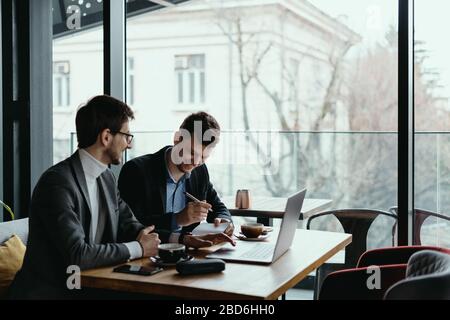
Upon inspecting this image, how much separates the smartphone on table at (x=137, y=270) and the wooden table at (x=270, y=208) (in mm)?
1550

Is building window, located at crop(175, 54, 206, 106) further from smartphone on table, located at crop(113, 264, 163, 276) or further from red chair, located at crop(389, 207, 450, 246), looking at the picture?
smartphone on table, located at crop(113, 264, 163, 276)

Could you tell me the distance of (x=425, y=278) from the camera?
4.52 ft

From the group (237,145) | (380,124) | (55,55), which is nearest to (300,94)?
(380,124)

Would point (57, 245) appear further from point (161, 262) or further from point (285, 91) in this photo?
point (285, 91)

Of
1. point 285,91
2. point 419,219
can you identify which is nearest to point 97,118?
point 419,219

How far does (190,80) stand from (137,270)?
6.25 meters

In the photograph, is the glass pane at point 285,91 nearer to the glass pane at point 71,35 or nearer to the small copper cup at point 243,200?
the glass pane at point 71,35

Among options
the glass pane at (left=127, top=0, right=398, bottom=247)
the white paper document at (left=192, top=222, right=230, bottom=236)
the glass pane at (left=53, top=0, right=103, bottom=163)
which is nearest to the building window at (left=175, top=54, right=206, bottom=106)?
the glass pane at (left=127, top=0, right=398, bottom=247)

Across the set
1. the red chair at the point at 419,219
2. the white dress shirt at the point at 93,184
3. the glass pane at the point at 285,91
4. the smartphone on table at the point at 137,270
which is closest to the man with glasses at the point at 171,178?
the white dress shirt at the point at 93,184

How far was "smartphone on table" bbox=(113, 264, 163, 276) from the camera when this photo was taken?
167 cm

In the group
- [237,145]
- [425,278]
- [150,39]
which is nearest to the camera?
[425,278]
